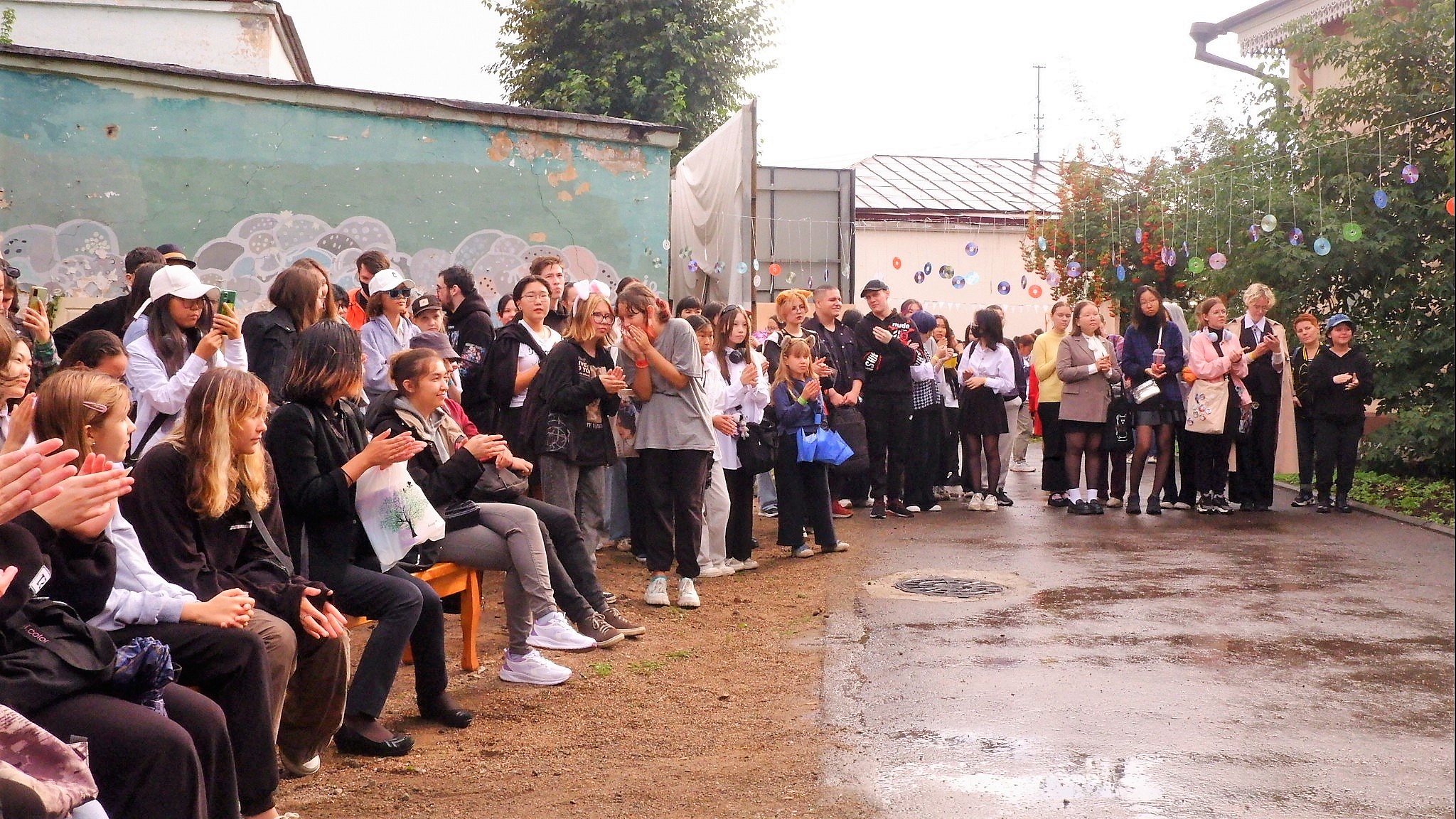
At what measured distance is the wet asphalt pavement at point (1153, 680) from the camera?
4789 mm

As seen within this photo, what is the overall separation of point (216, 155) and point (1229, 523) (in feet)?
30.6

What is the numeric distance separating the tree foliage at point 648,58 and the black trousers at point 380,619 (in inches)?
799

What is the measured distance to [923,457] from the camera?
1262cm

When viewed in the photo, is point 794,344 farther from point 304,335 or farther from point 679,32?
point 679,32

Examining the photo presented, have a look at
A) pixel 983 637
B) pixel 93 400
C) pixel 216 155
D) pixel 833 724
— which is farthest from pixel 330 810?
pixel 216 155

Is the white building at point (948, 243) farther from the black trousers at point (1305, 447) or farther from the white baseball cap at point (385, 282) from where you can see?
the white baseball cap at point (385, 282)

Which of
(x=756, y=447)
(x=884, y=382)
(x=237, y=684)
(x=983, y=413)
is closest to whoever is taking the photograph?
(x=237, y=684)

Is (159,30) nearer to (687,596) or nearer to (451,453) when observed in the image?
(687,596)

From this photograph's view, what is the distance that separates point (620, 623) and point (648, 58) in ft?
64.3

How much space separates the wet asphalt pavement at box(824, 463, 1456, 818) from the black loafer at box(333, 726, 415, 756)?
1747 millimetres

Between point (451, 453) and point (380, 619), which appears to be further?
point (451, 453)

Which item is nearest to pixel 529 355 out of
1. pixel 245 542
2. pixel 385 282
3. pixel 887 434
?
pixel 385 282

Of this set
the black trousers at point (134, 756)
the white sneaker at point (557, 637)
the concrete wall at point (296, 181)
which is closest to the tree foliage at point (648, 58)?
the concrete wall at point (296, 181)

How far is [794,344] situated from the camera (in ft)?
32.7
